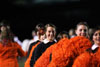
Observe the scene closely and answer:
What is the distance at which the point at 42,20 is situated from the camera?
1906cm

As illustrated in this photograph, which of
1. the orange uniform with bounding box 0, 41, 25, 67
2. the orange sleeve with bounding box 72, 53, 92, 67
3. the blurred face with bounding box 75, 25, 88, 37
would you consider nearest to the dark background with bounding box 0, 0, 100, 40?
the orange uniform with bounding box 0, 41, 25, 67

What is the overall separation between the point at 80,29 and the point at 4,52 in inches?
74.8

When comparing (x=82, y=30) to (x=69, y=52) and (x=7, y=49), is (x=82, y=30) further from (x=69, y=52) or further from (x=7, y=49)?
(x=7, y=49)

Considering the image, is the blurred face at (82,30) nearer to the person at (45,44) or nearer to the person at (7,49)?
the person at (45,44)

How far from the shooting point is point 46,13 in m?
19.2

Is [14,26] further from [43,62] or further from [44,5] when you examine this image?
[43,62]

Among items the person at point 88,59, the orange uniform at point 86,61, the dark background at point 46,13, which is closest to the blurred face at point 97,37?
the person at point 88,59

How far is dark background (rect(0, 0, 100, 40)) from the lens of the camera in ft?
59.4

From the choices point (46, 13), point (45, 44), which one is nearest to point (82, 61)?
point (45, 44)

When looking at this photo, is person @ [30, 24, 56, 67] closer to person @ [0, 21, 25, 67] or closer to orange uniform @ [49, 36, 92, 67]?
person @ [0, 21, 25, 67]

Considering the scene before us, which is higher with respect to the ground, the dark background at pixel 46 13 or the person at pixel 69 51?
the dark background at pixel 46 13

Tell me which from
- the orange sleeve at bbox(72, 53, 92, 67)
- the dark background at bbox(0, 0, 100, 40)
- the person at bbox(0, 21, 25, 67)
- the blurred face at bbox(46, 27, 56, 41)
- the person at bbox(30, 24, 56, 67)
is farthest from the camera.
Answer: the dark background at bbox(0, 0, 100, 40)

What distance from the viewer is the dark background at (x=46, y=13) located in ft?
59.4

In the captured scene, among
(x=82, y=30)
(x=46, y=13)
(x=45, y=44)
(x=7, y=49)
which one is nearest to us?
(x=82, y=30)
